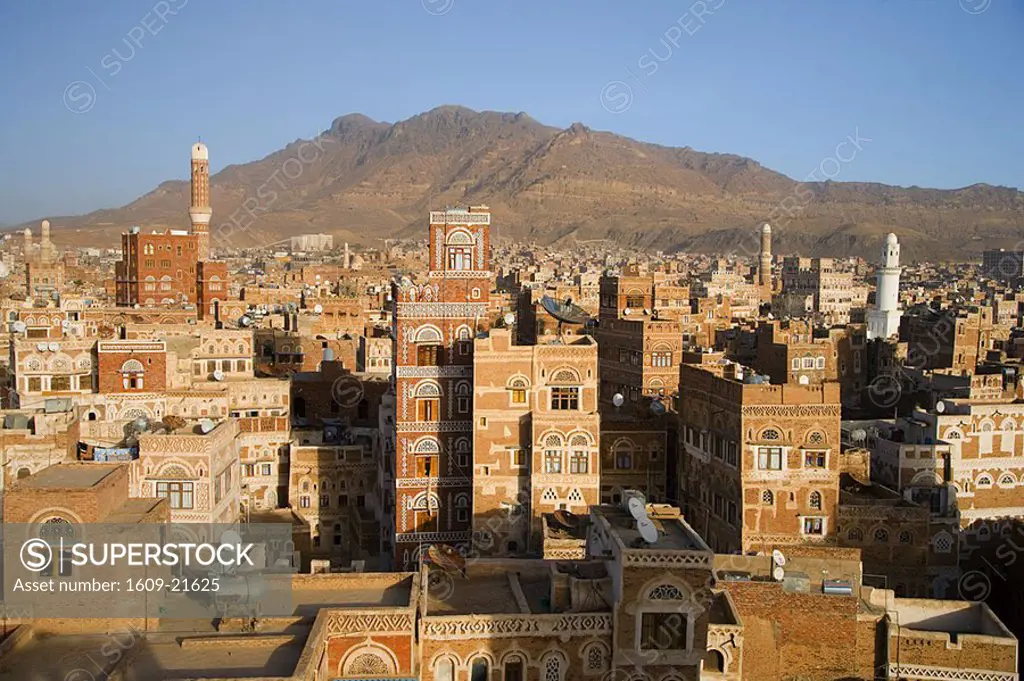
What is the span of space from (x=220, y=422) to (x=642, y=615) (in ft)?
59.4

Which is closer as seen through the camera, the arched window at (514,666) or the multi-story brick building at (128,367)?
the arched window at (514,666)

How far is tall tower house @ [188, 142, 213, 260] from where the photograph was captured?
99812 millimetres

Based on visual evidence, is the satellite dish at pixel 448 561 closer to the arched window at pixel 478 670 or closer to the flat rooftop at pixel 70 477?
the arched window at pixel 478 670

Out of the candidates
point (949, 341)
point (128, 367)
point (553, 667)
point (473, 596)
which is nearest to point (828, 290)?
point (949, 341)

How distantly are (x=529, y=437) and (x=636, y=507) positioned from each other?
11630mm

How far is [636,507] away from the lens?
2161cm

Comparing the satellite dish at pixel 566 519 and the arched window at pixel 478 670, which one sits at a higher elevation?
the satellite dish at pixel 566 519

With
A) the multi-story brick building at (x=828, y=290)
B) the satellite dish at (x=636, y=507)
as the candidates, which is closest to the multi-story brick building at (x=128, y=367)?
the satellite dish at (x=636, y=507)

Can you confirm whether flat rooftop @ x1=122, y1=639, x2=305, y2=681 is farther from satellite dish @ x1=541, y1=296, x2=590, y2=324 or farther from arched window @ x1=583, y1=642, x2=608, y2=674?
satellite dish @ x1=541, y1=296, x2=590, y2=324

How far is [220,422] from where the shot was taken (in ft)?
108

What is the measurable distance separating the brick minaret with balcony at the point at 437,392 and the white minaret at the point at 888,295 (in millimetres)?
48625

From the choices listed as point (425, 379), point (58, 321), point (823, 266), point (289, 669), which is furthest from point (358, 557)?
point (823, 266)

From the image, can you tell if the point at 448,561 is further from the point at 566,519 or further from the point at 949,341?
the point at 949,341

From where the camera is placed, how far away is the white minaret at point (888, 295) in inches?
2953
